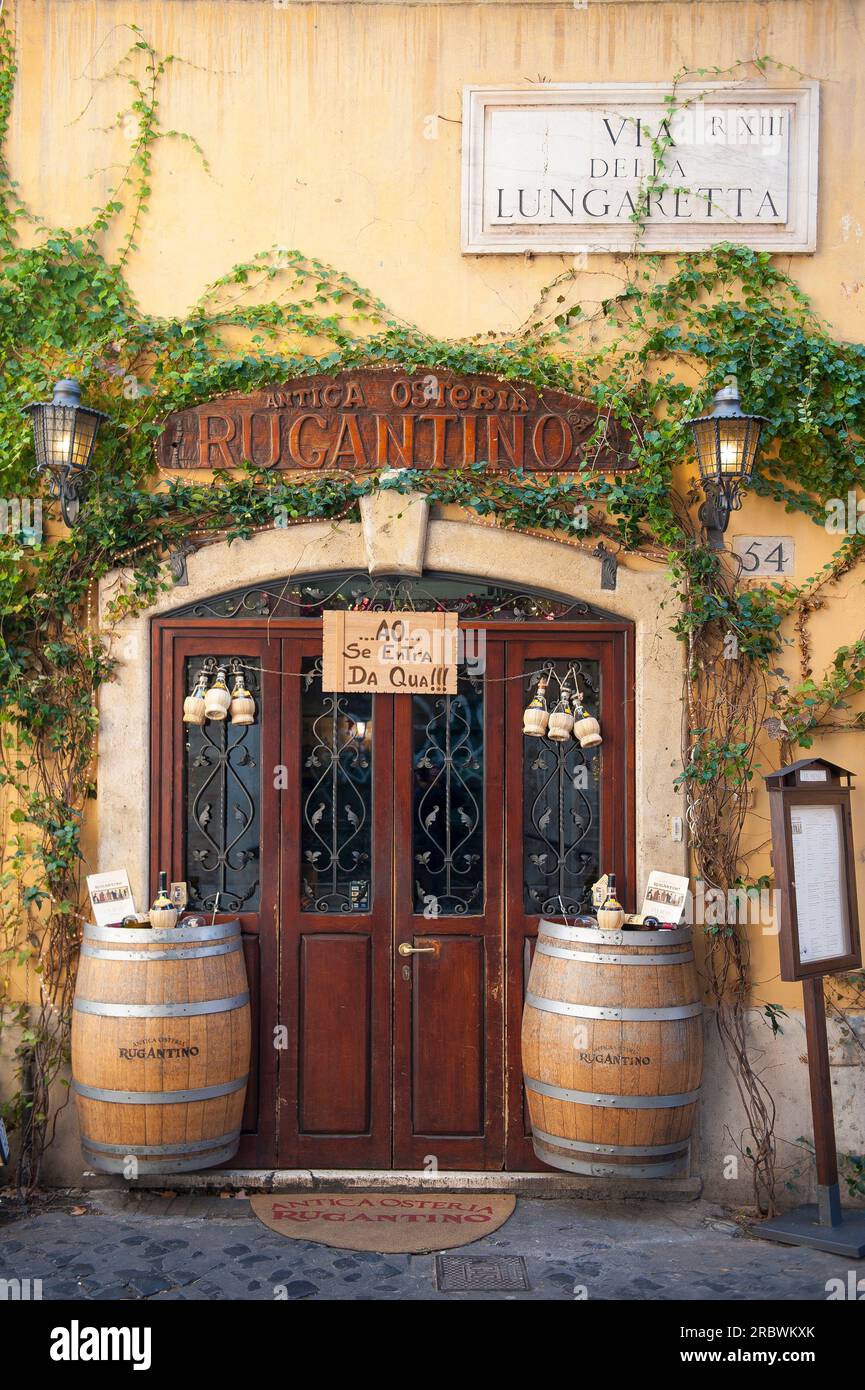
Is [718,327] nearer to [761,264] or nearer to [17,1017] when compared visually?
[761,264]

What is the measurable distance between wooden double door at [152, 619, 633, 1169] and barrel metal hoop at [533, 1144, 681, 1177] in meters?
0.42

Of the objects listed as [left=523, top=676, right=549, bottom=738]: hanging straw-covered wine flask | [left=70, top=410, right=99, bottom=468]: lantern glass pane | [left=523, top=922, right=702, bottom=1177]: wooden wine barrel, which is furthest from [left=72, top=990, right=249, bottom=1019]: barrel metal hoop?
[left=70, top=410, right=99, bottom=468]: lantern glass pane

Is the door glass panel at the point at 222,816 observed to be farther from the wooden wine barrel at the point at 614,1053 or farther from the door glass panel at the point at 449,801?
the wooden wine barrel at the point at 614,1053

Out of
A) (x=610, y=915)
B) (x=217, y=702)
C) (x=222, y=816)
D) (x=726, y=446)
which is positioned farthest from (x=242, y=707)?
(x=726, y=446)

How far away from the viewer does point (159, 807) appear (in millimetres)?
4770

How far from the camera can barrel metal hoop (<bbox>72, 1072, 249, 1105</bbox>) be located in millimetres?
4242

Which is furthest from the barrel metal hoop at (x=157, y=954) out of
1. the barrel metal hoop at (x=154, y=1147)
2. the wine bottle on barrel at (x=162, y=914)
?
the barrel metal hoop at (x=154, y=1147)

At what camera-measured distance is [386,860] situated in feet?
15.6

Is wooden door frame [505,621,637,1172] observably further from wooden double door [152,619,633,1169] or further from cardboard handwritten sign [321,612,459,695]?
cardboard handwritten sign [321,612,459,695]

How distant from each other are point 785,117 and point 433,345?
6.03ft

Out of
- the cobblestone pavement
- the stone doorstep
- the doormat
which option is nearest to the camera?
the cobblestone pavement

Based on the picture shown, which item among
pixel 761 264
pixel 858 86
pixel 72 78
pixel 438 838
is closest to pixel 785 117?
pixel 858 86

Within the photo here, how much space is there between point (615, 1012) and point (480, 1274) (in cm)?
103

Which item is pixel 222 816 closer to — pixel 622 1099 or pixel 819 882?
pixel 622 1099
